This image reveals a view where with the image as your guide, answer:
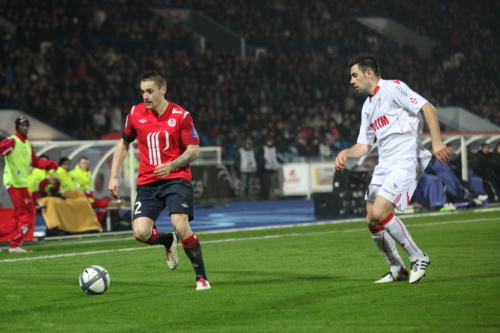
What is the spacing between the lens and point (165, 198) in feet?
26.6

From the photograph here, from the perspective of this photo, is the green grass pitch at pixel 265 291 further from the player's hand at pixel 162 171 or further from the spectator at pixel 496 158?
the spectator at pixel 496 158

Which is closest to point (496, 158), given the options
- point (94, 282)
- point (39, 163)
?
point (39, 163)

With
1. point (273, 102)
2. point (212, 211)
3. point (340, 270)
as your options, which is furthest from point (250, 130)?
point (340, 270)

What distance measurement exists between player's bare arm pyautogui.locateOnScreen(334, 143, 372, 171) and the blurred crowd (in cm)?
2190

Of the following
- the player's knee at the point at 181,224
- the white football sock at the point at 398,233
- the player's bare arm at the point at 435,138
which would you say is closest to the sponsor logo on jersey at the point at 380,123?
the player's bare arm at the point at 435,138

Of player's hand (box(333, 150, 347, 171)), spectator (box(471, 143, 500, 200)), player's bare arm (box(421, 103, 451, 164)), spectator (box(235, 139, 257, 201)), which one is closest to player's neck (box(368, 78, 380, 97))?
player's bare arm (box(421, 103, 451, 164))

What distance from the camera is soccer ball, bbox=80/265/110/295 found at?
25.9 ft

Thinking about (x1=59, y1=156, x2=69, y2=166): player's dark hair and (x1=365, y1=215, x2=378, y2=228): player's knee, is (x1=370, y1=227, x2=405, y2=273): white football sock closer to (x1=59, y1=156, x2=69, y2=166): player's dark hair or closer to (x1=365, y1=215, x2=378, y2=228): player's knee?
(x1=365, y1=215, x2=378, y2=228): player's knee

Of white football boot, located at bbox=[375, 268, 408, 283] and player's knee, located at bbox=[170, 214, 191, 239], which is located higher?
player's knee, located at bbox=[170, 214, 191, 239]

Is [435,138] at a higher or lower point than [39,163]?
higher

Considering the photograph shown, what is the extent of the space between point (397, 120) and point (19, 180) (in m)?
8.27

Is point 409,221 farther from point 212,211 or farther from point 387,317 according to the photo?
point 387,317

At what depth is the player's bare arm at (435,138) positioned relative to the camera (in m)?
7.23

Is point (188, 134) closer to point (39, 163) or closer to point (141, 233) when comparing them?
point (141, 233)
